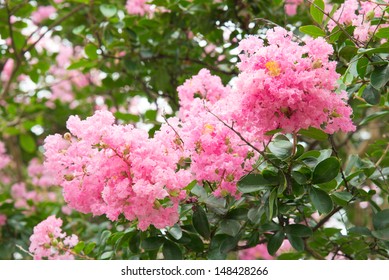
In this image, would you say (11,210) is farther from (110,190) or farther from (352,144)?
(352,144)

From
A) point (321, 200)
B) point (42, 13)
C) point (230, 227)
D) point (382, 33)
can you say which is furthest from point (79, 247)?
point (42, 13)

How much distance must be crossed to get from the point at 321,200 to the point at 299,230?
187 millimetres

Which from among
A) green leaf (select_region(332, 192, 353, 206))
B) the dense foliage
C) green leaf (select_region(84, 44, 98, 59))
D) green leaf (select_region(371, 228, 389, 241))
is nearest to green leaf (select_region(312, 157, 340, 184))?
the dense foliage

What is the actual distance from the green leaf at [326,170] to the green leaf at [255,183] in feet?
0.27

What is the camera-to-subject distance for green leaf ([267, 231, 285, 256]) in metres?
1.35

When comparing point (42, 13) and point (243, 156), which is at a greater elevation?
point (243, 156)

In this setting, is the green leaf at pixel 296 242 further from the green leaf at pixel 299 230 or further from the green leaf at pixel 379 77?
the green leaf at pixel 379 77

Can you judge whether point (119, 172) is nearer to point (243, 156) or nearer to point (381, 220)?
point (243, 156)

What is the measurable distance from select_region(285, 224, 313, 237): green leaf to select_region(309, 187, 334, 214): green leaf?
0.16 meters

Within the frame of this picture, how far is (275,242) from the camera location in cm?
136

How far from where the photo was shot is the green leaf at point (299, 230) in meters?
1.33

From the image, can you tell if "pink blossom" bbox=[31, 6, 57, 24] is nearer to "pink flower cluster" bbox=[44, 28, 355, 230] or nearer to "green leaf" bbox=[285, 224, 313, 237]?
"pink flower cluster" bbox=[44, 28, 355, 230]

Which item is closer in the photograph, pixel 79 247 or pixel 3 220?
pixel 79 247

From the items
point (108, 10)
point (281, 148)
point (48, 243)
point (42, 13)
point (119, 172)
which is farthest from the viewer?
point (42, 13)
